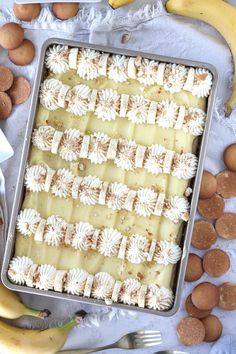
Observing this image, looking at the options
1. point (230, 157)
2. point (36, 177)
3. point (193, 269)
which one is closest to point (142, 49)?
point (230, 157)

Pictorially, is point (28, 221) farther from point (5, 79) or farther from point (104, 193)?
point (5, 79)

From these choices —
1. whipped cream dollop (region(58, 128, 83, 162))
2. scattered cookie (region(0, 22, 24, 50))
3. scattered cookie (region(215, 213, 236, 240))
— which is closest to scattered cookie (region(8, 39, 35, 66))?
scattered cookie (region(0, 22, 24, 50))

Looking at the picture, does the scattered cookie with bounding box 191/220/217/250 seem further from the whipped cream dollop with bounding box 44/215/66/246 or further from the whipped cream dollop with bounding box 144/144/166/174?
the whipped cream dollop with bounding box 44/215/66/246

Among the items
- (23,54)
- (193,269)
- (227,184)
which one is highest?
(23,54)

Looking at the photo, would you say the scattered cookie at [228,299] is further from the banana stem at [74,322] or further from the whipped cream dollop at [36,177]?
the whipped cream dollop at [36,177]

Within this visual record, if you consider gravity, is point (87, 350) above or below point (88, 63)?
below

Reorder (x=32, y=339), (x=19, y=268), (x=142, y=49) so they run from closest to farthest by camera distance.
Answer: (x=19, y=268), (x=32, y=339), (x=142, y=49)
